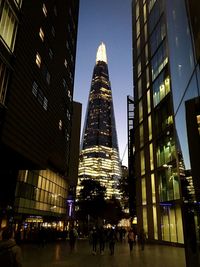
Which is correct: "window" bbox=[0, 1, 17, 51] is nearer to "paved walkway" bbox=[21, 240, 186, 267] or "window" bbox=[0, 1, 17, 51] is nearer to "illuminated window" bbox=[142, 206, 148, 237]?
"paved walkway" bbox=[21, 240, 186, 267]

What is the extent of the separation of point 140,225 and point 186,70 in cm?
2974

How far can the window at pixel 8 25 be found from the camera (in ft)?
60.6

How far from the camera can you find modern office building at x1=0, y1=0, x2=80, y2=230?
19.4 metres

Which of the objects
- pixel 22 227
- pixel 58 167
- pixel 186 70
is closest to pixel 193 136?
pixel 186 70

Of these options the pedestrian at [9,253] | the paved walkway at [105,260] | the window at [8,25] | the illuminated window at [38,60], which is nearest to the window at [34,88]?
the illuminated window at [38,60]

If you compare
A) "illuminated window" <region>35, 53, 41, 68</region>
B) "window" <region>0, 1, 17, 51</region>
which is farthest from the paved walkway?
"illuminated window" <region>35, 53, 41, 68</region>

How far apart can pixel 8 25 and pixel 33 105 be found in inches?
290

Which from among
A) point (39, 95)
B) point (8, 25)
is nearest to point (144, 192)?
point (39, 95)

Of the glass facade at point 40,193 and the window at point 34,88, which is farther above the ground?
the window at point 34,88

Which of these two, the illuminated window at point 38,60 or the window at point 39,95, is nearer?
the window at point 39,95

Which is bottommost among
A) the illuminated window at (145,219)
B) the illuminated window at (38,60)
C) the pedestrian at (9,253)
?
the pedestrian at (9,253)

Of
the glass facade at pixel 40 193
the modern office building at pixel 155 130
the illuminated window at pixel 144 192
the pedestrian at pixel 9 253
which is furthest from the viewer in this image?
the illuminated window at pixel 144 192

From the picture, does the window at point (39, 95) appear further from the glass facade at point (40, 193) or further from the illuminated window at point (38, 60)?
the glass facade at point (40, 193)

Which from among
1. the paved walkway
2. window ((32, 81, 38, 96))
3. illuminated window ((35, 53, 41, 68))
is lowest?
the paved walkway
